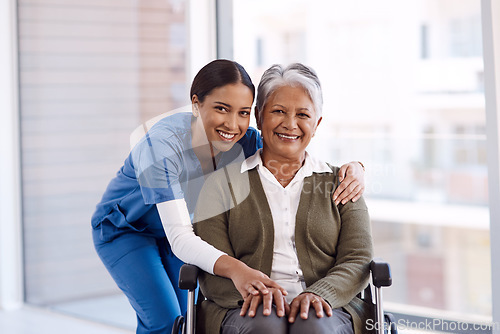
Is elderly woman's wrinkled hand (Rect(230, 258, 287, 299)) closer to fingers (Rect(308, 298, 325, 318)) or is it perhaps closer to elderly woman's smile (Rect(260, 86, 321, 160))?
fingers (Rect(308, 298, 325, 318))

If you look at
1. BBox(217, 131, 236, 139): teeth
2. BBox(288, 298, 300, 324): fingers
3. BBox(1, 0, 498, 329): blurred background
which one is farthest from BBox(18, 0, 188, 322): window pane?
BBox(288, 298, 300, 324): fingers

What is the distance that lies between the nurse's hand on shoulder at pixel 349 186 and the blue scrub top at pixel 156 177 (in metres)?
0.34

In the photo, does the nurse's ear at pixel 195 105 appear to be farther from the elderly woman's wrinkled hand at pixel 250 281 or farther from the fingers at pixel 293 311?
the fingers at pixel 293 311

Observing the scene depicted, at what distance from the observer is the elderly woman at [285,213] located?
5.15 ft

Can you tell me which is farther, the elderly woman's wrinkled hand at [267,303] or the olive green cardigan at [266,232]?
the olive green cardigan at [266,232]

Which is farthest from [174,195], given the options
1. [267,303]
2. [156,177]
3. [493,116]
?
[493,116]

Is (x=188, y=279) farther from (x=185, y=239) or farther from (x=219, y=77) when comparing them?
(x=219, y=77)

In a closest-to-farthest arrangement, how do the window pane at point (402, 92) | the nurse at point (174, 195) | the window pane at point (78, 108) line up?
1. the nurse at point (174, 195)
2. the window pane at point (78, 108)
3. the window pane at point (402, 92)

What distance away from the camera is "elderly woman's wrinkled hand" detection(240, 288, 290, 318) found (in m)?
1.40

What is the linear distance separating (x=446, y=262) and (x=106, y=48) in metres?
7.15

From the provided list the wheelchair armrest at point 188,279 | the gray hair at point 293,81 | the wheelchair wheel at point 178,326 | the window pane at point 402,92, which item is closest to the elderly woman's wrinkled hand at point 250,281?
the wheelchair armrest at point 188,279

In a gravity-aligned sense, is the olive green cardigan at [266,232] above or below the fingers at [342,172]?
below

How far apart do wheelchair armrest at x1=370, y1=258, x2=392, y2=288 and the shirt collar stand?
0.36m

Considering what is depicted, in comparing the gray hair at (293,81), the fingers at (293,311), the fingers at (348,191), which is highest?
the gray hair at (293,81)
